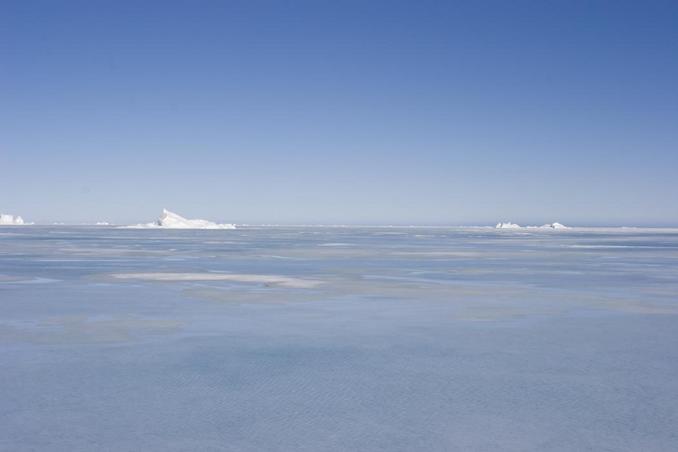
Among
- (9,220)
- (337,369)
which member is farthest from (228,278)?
(9,220)

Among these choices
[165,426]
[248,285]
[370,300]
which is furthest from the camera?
[248,285]

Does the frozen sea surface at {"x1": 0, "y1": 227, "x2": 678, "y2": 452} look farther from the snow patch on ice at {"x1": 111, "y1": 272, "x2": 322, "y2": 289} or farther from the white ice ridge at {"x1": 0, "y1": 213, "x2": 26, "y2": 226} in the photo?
the white ice ridge at {"x1": 0, "y1": 213, "x2": 26, "y2": 226}

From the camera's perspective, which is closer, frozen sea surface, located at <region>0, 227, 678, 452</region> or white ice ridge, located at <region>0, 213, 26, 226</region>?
frozen sea surface, located at <region>0, 227, 678, 452</region>

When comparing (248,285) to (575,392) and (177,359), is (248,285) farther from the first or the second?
(575,392)

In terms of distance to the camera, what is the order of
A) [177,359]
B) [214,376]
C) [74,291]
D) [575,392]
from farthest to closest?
[74,291] → [177,359] → [214,376] → [575,392]

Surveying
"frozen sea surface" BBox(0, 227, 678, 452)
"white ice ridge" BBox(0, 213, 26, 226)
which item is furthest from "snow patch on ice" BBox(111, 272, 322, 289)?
→ "white ice ridge" BBox(0, 213, 26, 226)

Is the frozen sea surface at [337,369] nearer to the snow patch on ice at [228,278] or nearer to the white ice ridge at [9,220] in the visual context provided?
the snow patch on ice at [228,278]

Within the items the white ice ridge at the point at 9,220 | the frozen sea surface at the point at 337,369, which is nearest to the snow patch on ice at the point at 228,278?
the frozen sea surface at the point at 337,369

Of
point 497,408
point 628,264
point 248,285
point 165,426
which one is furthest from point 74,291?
point 628,264
